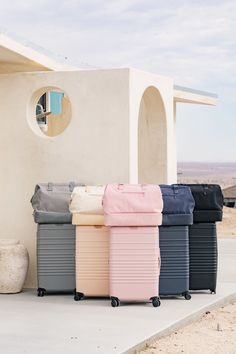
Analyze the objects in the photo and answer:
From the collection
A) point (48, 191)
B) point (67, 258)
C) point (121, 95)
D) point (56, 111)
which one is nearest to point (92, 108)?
point (121, 95)

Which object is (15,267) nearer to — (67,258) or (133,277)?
(67,258)

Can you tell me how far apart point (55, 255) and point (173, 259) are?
134cm

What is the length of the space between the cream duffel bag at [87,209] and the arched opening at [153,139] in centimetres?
282

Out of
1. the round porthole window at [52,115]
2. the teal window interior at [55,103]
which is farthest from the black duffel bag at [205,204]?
the teal window interior at [55,103]

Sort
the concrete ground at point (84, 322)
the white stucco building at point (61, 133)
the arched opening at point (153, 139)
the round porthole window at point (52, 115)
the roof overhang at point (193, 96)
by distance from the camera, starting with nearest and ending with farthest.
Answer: the concrete ground at point (84, 322), the white stucco building at point (61, 133), the arched opening at point (153, 139), the round porthole window at point (52, 115), the roof overhang at point (193, 96)

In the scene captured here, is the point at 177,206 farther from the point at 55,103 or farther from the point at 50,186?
the point at 55,103

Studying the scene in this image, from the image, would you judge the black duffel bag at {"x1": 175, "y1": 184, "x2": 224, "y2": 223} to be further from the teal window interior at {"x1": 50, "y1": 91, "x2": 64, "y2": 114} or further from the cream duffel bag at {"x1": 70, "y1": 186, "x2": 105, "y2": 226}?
the teal window interior at {"x1": 50, "y1": 91, "x2": 64, "y2": 114}

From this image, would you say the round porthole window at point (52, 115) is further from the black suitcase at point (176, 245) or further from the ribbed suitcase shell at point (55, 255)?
the black suitcase at point (176, 245)

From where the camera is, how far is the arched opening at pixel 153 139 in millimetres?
12297

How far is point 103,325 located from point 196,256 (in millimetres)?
2157

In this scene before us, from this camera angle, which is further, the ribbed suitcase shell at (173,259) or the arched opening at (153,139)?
the arched opening at (153,139)

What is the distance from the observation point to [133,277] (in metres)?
9.46

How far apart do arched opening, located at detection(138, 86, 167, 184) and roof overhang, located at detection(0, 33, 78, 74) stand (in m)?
1.34

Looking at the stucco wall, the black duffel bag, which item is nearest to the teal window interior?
the stucco wall
